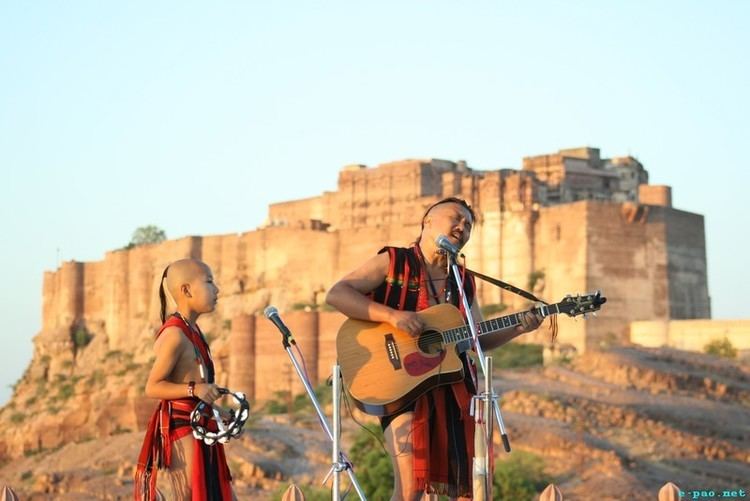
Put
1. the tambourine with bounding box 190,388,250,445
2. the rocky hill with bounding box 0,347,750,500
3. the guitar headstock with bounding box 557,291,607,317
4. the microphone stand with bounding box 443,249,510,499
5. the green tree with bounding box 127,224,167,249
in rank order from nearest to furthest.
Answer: the microphone stand with bounding box 443,249,510,499
the tambourine with bounding box 190,388,250,445
the guitar headstock with bounding box 557,291,607,317
the rocky hill with bounding box 0,347,750,500
the green tree with bounding box 127,224,167,249

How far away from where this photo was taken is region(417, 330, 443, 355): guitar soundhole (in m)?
5.35

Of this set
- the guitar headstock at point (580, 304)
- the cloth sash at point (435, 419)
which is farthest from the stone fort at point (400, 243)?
the guitar headstock at point (580, 304)

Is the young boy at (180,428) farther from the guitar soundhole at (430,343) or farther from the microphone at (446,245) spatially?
the microphone at (446,245)

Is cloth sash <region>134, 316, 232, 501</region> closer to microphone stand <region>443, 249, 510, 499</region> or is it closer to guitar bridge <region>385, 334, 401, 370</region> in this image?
guitar bridge <region>385, 334, 401, 370</region>

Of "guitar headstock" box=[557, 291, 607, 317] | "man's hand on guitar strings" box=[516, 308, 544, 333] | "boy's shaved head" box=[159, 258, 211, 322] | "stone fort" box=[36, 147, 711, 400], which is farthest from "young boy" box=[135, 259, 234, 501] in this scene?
"stone fort" box=[36, 147, 711, 400]

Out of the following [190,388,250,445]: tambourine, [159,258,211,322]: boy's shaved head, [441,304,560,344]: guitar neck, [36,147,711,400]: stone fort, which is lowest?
[190,388,250,445]: tambourine

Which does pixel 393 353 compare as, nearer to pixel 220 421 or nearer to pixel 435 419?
pixel 435 419

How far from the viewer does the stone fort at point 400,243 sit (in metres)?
35.5

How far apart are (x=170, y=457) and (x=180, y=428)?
0.34 feet

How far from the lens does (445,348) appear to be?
17.5 feet

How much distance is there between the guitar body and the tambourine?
1.53ft

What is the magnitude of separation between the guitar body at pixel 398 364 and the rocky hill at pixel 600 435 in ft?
51.0

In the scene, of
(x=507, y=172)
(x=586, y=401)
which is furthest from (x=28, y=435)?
(x=586, y=401)

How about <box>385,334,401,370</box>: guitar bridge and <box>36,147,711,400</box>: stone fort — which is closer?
<box>385,334,401,370</box>: guitar bridge
